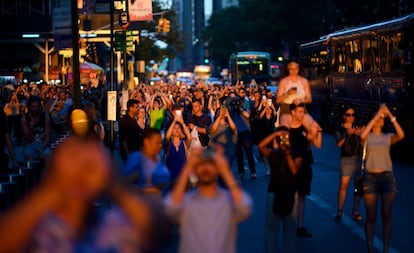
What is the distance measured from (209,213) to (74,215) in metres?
2.05

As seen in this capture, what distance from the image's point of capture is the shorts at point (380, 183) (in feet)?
33.2

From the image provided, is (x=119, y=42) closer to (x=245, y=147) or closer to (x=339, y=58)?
(x=245, y=147)

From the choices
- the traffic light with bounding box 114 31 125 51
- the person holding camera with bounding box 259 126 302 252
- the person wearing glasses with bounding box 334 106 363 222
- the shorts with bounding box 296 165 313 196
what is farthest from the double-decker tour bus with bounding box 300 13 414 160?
the person holding camera with bounding box 259 126 302 252

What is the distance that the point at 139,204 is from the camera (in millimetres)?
4566

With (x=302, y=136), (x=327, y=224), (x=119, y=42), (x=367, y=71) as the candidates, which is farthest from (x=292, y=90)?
(x=367, y=71)

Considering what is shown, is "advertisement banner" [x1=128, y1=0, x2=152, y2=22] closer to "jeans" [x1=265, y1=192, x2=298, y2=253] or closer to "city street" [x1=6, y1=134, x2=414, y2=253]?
"city street" [x1=6, y1=134, x2=414, y2=253]

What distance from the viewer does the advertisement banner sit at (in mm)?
34938

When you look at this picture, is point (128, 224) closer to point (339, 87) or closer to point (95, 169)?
point (95, 169)

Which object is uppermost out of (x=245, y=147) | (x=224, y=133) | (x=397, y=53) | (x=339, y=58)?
(x=397, y=53)

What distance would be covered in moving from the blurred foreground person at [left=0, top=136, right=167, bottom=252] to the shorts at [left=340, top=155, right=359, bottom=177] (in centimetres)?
816

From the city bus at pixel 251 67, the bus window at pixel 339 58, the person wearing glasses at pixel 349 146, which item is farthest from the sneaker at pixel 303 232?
the city bus at pixel 251 67

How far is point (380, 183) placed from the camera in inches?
400

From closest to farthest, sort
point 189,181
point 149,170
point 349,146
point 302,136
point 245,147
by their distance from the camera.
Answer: point 149,170
point 189,181
point 302,136
point 349,146
point 245,147

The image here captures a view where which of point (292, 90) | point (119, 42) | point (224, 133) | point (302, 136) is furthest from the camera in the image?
point (119, 42)
